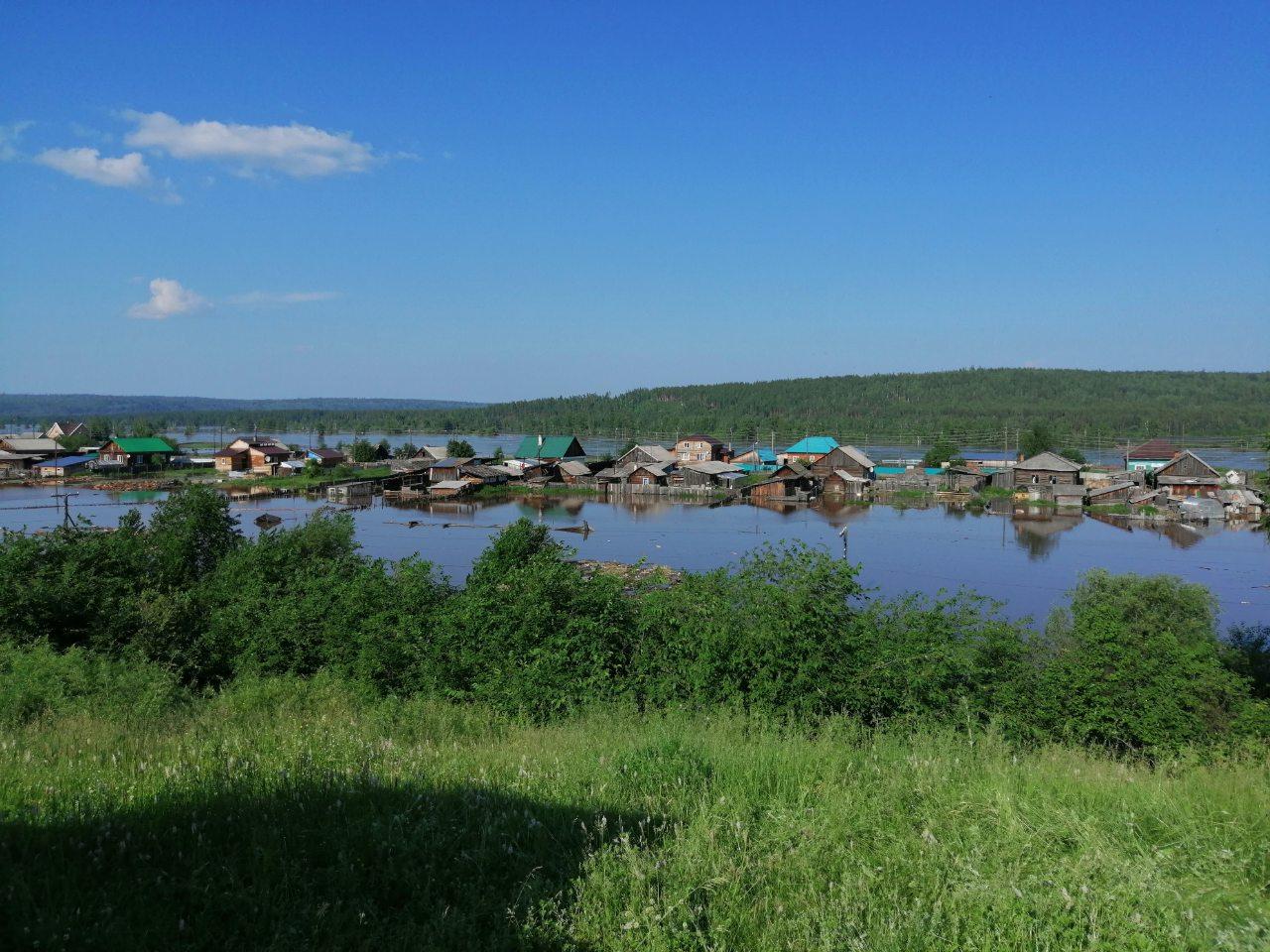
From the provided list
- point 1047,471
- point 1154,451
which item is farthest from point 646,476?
point 1154,451

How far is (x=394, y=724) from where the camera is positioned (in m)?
4.22

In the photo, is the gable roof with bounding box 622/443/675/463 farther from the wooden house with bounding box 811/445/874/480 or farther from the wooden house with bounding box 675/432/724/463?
the wooden house with bounding box 811/445/874/480

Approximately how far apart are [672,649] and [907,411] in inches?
3446

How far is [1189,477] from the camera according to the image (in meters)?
29.3

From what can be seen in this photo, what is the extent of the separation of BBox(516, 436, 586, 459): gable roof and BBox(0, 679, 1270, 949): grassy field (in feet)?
130

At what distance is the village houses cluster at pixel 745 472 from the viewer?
29406mm

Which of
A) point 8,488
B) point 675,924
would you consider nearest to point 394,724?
point 675,924

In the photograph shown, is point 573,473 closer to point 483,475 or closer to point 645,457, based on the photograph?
point 645,457

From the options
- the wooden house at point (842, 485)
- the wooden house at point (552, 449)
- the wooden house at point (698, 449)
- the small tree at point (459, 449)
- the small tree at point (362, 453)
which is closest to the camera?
the wooden house at point (842, 485)

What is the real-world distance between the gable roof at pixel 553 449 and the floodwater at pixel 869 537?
9299 millimetres

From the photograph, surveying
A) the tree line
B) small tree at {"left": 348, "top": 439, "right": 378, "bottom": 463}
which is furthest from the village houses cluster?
the tree line

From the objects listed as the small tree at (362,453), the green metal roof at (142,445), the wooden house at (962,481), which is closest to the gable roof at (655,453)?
the wooden house at (962,481)

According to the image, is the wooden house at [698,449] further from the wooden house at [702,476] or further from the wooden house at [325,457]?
the wooden house at [325,457]

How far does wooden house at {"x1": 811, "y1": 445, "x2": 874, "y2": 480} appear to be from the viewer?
3688 centimetres
